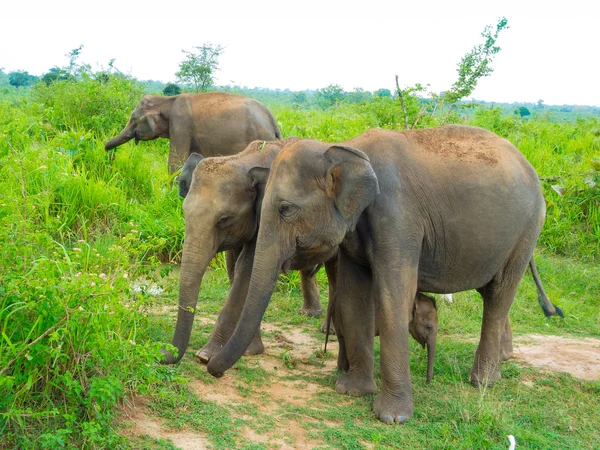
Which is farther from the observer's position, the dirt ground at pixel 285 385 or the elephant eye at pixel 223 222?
the elephant eye at pixel 223 222

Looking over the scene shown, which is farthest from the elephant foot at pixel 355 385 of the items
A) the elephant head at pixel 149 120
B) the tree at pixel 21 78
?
the tree at pixel 21 78

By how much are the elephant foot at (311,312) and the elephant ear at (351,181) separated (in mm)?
2563

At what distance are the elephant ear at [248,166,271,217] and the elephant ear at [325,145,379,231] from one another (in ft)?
2.19

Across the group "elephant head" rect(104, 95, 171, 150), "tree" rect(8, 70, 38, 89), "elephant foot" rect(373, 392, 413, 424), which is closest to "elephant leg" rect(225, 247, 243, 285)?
"elephant foot" rect(373, 392, 413, 424)

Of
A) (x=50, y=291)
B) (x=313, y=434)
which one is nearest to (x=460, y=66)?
(x=313, y=434)

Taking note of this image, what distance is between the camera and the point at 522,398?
5.05 meters

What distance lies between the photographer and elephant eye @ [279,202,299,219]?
435cm

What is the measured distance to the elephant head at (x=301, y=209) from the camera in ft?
14.1

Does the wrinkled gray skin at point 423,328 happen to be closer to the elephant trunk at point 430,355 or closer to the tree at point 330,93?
the elephant trunk at point 430,355

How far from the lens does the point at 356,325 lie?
4.94 metres

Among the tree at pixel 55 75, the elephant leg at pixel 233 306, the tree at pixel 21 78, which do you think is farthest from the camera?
the tree at pixel 21 78

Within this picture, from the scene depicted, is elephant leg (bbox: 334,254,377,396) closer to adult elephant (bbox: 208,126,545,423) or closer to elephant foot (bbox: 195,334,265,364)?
adult elephant (bbox: 208,126,545,423)

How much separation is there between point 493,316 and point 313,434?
1807mm

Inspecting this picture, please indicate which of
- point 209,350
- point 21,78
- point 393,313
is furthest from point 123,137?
point 21,78
